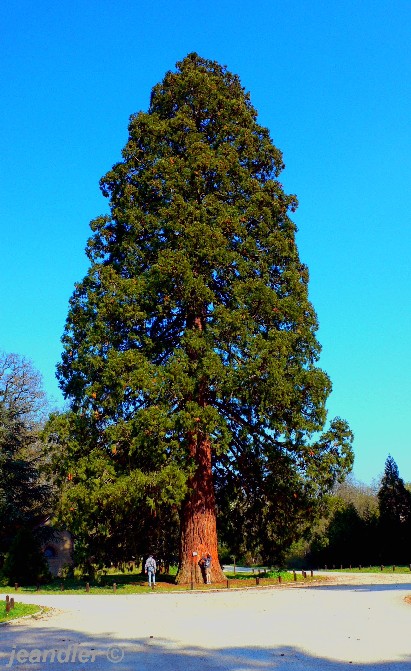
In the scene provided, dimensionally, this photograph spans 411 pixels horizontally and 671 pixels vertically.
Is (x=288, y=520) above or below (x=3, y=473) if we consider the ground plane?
below

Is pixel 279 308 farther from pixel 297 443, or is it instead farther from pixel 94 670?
pixel 94 670

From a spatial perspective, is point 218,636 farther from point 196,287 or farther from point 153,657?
point 196,287

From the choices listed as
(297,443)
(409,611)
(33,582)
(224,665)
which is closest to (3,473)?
(33,582)

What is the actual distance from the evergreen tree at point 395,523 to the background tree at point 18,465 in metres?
25.2

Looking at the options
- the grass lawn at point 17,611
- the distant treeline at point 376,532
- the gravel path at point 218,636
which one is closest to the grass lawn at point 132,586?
the gravel path at point 218,636

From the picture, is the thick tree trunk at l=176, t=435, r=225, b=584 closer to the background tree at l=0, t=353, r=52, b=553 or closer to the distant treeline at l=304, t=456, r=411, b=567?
the background tree at l=0, t=353, r=52, b=553

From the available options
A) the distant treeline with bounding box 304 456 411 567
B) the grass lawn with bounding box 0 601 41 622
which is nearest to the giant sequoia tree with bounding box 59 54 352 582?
the grass lawn with bounding box 0 601 41 622

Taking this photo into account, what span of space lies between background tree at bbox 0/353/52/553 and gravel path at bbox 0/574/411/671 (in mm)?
18033

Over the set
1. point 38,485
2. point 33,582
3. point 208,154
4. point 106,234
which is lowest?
point 33,582

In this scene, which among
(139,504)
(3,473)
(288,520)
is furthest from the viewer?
(3,473)

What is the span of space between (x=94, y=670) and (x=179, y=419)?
40.8ft

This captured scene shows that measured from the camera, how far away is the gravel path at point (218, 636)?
24.2 ft

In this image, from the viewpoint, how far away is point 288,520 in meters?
22.8

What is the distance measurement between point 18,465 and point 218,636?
82.5ft
